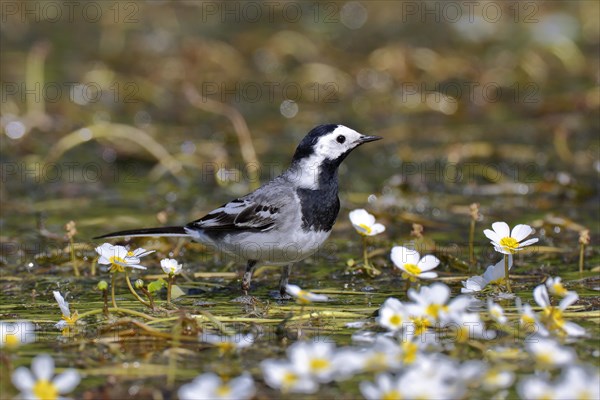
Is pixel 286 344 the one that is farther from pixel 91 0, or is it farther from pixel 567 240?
pixel 91 0

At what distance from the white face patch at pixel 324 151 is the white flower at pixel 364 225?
1.03 ft

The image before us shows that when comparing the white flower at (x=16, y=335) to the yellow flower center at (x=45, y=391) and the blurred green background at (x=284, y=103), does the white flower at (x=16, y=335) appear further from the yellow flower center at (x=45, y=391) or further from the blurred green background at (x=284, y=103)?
the blurred green background at (x=284, y=103)

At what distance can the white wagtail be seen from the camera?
520 centimetres

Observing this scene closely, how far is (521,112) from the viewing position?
9891 mm

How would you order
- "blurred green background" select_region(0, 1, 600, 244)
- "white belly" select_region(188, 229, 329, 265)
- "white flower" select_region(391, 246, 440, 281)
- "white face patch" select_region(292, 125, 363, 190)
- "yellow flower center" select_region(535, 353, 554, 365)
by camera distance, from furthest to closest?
"blurred green background" select_region(0, 1, 600, 244)
"white face patch" select_region(292, 125, 363, 190)
"white belly" select_region(188, 229, 329, 265)
"white flower" select_region(391, 246, 440, 281)
"yellow flower center" select_region(535, 353, 554, 365)

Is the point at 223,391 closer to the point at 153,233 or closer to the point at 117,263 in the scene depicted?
the point at 117,263

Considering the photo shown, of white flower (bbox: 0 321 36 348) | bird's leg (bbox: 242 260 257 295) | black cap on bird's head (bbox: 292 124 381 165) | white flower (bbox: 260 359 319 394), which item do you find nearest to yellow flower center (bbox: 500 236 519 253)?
black cap on bird's head (bbox: 292 124 381 165)

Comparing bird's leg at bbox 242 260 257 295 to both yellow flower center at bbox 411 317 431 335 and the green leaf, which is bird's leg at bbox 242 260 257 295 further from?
yellow flower center at bbox 411 317 431 335

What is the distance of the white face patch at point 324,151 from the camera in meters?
5.46

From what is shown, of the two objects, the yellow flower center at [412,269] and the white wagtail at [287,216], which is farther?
the white wagtail at [287,216]

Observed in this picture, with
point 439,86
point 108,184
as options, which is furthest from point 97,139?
point 439,86

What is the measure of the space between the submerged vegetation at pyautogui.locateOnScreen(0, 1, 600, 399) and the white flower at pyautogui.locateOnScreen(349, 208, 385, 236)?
0.02 m

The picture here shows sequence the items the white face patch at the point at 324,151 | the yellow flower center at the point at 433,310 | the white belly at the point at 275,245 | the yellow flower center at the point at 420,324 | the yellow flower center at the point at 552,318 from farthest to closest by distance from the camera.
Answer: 1. the white face patch at the point at 324,151
2. the white belly at the point at 275,245
3. the yellow flower center at the point at 420,324
4. the yellow flower center at the point at 552,318
5. the yellow flower center at the point at 433,310

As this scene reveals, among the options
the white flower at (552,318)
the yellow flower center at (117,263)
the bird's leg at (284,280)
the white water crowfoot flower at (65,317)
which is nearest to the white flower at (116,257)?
the yellow flower center at (117,263)
